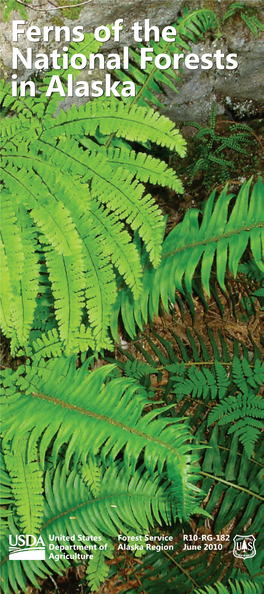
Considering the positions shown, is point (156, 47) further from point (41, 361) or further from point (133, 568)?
point (133, 568)

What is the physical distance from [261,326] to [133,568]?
1.69 metres

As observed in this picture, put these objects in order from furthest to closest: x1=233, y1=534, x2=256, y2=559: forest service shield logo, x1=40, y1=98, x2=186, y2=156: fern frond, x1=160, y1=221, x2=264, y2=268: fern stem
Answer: x1=233, y1=534, x2=256, y2=559: forest service shield logo < x1=160, y1=221, x2=264, y2=268: fern stem < x1=40, y1=98, x2=186, y2=156: fern frond

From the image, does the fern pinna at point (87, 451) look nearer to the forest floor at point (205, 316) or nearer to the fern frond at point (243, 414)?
the fern frond at point (243, 414)

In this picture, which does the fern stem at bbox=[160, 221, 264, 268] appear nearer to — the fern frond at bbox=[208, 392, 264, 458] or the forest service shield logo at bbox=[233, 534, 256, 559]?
the fern frond at bbox=[208, 392, 264, 458]

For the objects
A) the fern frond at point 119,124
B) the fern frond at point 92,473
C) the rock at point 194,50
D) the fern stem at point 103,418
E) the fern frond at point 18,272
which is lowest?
the fern frond at point 92,473

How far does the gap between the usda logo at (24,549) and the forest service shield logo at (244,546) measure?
108 cm

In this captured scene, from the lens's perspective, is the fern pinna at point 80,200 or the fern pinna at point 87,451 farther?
the fern pinna at point 80,200

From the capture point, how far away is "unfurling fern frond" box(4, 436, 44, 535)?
201 cm

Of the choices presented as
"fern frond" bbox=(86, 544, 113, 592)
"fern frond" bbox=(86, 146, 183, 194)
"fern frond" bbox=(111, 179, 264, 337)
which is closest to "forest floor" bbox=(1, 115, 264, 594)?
"fern frond" bbox=(111, 179, 264, 337)

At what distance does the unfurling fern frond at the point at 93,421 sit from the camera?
176 centimetres

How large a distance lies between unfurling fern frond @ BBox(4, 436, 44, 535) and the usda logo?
0.80ft

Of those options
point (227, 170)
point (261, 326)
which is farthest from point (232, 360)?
point (227, 170)

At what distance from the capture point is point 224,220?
7.95 ft

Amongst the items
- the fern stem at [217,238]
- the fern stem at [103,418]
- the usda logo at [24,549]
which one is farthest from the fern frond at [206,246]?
the usda logo at [24,549]
